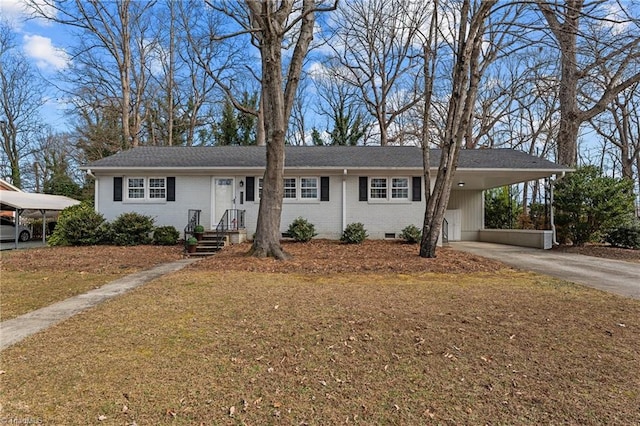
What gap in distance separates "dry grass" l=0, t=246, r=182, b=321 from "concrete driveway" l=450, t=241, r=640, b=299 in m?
9.39

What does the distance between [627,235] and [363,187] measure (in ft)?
30.7

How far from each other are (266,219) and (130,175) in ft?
25.4

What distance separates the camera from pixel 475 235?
1764 cm

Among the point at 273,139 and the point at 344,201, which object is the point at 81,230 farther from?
the point at 344,201

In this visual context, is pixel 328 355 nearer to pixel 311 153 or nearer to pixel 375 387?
pixel 375 387

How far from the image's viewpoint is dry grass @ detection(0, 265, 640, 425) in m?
2.53

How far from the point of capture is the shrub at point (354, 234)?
13273mm

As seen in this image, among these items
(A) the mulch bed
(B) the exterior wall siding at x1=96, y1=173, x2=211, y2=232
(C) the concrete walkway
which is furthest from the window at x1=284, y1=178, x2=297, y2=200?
(C) the concrete walkway

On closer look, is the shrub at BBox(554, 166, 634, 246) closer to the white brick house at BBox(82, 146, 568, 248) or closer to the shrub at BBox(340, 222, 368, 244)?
the white brick house at BBox(82, 146, 568, 248)

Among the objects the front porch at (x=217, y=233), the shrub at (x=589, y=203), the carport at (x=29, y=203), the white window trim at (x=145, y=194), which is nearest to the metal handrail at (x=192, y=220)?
the front porch at (x=217, y=233)

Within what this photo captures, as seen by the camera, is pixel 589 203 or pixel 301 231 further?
pixel 301 231

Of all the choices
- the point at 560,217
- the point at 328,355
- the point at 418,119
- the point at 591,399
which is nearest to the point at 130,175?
the point at 328,355

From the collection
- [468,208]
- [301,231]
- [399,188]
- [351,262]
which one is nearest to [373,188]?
[399,188]

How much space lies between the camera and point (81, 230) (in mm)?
12875
